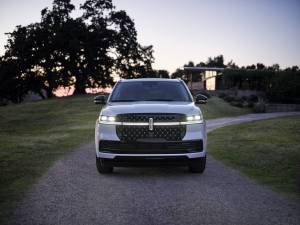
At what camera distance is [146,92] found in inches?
373

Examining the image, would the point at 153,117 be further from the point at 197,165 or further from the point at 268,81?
the point at 268,81

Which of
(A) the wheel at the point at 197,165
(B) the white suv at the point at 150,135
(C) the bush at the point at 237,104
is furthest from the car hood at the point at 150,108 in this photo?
(C) the bush at the point at 237,104

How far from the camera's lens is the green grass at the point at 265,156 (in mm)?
8430

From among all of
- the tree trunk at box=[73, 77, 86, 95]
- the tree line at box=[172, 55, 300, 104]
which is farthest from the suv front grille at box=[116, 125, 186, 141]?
the tree trunk at box=[73, 77, 86, 95]

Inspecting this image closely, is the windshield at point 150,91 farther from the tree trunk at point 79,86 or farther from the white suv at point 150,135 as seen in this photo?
the tree trunk at point 79,86

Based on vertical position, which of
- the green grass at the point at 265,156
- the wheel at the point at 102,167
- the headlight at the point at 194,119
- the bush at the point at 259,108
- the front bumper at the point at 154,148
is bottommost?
the bush at the point at 259,108

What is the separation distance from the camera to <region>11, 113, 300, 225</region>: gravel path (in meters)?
5.47

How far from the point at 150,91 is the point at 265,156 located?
4.09 m

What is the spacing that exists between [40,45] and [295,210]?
48.8 m

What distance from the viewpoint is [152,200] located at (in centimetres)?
643

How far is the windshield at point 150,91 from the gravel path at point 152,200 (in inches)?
59.2

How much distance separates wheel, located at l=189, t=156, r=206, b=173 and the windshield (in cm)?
147

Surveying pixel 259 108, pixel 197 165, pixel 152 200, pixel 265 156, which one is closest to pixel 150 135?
pixel 197 165

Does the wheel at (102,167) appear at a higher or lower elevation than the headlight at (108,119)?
lower
